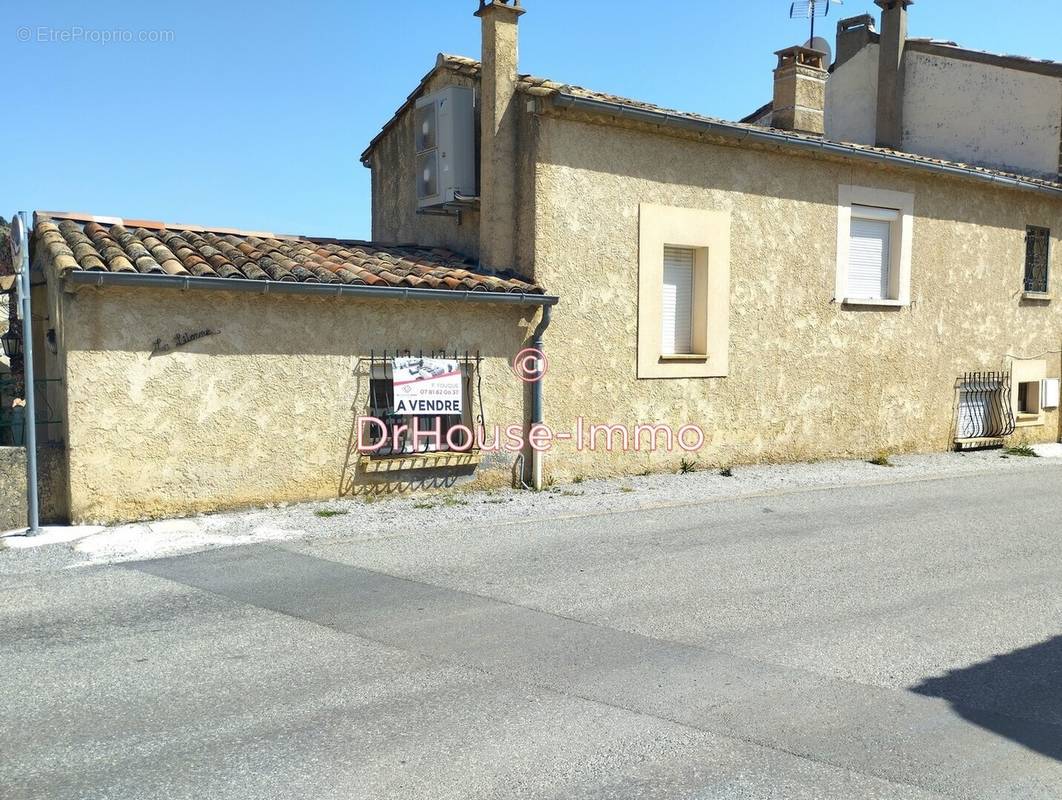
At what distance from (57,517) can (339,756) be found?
6170 mm

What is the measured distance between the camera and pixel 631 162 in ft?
38.5

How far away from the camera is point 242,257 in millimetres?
9984

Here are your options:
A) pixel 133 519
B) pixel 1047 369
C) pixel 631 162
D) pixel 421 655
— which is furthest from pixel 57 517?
pixel 1047 369

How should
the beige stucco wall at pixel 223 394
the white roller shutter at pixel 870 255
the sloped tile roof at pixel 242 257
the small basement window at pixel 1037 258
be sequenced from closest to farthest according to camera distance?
the beige stucco wall at pixel 223 394 → the sloped tile roof at pixel 242 257 → the white roller shutter at pixel 870 255 → the small basement window at pixel 1037 258

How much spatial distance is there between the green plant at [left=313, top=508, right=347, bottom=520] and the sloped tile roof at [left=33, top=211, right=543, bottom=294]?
7.58ft

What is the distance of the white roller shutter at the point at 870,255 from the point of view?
14.2 m

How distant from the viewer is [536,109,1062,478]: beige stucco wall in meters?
11.4

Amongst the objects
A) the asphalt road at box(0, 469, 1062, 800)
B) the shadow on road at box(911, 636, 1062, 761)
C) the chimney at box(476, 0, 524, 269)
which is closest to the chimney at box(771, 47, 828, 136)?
the chimney at box(476, 0, 524, 269)

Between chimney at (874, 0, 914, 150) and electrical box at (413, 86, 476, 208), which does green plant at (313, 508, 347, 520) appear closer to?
electrical box at (413, 86, 476, 208)

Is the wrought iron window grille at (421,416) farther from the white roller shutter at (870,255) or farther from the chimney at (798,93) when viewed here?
the chimney at (798,93)

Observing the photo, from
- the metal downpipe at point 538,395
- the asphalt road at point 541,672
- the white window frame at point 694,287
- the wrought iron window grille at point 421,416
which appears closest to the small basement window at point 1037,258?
the white window frame at point 694,287

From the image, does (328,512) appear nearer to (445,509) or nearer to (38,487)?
(445,509)

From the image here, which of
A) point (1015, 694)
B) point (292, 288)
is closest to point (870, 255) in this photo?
point (292, 288)

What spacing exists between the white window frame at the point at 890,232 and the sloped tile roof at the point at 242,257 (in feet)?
17.9
